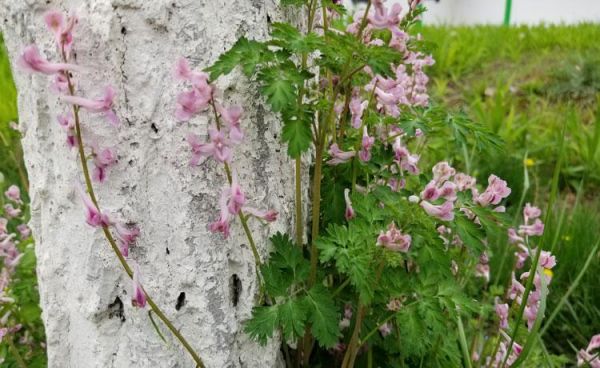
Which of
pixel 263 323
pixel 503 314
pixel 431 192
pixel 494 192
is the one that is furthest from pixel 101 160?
pixel 503 314

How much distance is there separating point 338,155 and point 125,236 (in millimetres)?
528

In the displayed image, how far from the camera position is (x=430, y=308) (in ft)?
4.01

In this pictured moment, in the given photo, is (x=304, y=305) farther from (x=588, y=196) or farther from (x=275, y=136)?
(x=588, y=196)

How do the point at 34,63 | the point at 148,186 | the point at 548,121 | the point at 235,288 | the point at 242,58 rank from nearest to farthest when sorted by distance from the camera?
the point at 34,63
the point at 242,58
the point at 148,186
the point at 235,288
the point at 548,121

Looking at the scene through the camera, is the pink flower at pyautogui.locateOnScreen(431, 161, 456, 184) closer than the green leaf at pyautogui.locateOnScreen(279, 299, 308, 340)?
No

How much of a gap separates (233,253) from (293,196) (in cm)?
23

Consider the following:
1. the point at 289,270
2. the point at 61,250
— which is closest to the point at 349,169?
the point at 289,270

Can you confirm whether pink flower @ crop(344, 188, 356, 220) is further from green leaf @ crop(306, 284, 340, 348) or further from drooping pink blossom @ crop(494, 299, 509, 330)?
drooping pink blossom @ crop(494, 299, 509, 330)

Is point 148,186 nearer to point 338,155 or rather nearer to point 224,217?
point 224,217

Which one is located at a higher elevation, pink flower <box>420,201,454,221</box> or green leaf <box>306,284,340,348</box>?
pink flower <box>420,201,454,221</box>

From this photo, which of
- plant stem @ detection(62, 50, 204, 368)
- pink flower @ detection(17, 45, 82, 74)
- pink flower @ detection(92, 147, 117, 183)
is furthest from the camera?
pink flower @ detection(92, 147, 117, 183)

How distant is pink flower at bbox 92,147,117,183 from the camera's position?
1176 mm

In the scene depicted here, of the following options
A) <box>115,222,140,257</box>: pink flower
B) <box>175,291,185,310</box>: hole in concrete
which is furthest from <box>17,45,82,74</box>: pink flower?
<box>175,291,185,310</box>: hole in concrete

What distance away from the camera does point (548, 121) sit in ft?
14.0
